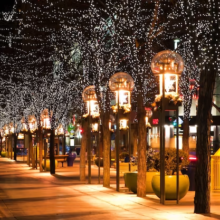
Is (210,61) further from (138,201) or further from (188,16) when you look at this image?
(138,201)

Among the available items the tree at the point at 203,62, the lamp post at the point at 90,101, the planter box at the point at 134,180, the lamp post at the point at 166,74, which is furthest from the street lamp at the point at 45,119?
the tree at the point at 203,62

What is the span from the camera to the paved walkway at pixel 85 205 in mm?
15492

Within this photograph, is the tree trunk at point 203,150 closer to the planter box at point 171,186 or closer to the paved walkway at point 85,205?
the paved walkway at point 85,205

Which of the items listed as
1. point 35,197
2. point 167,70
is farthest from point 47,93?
point 167,70

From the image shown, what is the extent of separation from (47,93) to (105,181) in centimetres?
1611

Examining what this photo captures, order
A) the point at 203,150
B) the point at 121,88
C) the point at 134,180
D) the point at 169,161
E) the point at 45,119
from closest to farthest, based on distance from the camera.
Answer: the point at 203,150, the point at 169,161, the point at 134,180, the point at 121,88, the point at 45,119

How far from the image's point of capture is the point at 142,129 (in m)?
20.3

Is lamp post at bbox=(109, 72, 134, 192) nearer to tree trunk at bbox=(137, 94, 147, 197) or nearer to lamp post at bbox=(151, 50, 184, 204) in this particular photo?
tree trunk at bbox=(137, 94, 147, 197)

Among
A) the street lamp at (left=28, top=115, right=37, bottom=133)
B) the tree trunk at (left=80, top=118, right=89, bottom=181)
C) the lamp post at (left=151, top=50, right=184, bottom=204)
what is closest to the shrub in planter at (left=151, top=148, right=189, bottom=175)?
the lamp post at (left=151, top=50, right=184, bottom=204)

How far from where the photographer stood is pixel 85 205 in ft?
59.3

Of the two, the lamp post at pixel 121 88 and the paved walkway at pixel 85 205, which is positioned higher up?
the lamp post at pixel 121 88

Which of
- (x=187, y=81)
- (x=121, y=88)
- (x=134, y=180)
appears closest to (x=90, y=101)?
(x=121, y=88)

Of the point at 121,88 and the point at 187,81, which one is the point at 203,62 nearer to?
the point at 121,88

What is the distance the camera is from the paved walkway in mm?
15492
